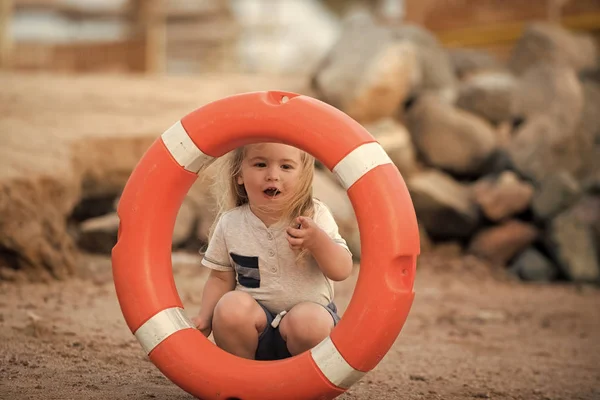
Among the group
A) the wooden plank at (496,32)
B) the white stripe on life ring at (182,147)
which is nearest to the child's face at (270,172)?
the white stripe on life ring at (182,147)

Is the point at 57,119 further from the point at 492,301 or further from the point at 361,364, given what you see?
the point at 361,364

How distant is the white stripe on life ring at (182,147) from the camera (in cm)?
243

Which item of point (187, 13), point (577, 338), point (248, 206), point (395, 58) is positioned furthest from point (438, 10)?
point (248, 206)

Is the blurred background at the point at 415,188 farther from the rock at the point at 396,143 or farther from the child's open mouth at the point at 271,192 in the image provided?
the child's open mouth at the point at 271,192

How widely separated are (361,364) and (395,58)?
4914 millimetres

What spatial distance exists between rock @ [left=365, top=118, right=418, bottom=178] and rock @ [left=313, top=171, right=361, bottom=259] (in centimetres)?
64

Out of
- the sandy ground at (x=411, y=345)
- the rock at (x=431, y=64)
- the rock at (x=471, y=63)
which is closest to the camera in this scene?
the sandy ground at (x=411, y=345)

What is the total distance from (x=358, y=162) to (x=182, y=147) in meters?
0.57

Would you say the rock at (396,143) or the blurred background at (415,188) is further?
the rock at (396,143)

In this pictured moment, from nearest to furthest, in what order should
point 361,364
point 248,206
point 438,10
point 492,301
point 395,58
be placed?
point 361,364 < point 248,206 < point 492,301 < point 395,58 < point 438,10

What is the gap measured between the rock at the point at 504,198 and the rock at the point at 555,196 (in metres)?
0.11

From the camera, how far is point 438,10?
950cm

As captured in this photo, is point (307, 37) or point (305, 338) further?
point (307, 37)

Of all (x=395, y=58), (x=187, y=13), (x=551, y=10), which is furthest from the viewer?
(x=187, y=13)
